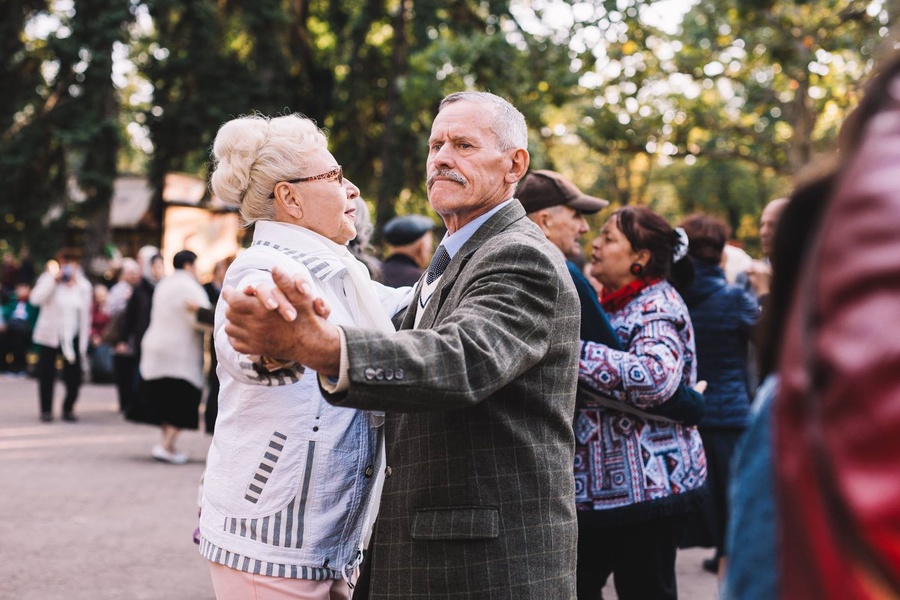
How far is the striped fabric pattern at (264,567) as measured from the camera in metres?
→ 2.45

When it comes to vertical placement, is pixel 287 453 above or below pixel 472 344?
below

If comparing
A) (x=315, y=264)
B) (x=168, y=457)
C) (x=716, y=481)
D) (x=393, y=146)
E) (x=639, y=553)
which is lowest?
(x=168, y=457)

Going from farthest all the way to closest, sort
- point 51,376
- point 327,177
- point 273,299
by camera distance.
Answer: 1. point 51,376
2. point 327,177
3. point 273,299

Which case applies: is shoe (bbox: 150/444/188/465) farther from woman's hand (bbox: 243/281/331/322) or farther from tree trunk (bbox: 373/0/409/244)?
woman's hand (bbox: 243/281/331/322)

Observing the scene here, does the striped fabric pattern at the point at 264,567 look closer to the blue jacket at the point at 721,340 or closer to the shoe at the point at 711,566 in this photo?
the blue jacket at the point at 721,340

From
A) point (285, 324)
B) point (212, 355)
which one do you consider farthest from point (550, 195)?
point (212, 355)

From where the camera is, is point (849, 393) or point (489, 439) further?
point (489, 439)

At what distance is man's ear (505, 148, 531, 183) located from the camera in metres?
2.63

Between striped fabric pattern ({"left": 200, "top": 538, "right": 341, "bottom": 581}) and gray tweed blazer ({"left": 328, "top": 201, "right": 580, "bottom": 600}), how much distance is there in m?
0.25

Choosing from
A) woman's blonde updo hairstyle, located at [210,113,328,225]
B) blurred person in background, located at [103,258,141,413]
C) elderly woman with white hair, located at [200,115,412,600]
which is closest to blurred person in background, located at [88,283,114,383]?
blurred person in background, located at [103,258,141,413]

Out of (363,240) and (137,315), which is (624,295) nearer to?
(363,240)

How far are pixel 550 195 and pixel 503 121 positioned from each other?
6.36 ft

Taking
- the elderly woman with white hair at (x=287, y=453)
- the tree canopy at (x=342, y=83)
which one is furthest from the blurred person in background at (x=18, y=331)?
the elderly woman with white hair at (x=287, y=453)

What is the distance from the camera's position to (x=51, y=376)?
12.6 meters
